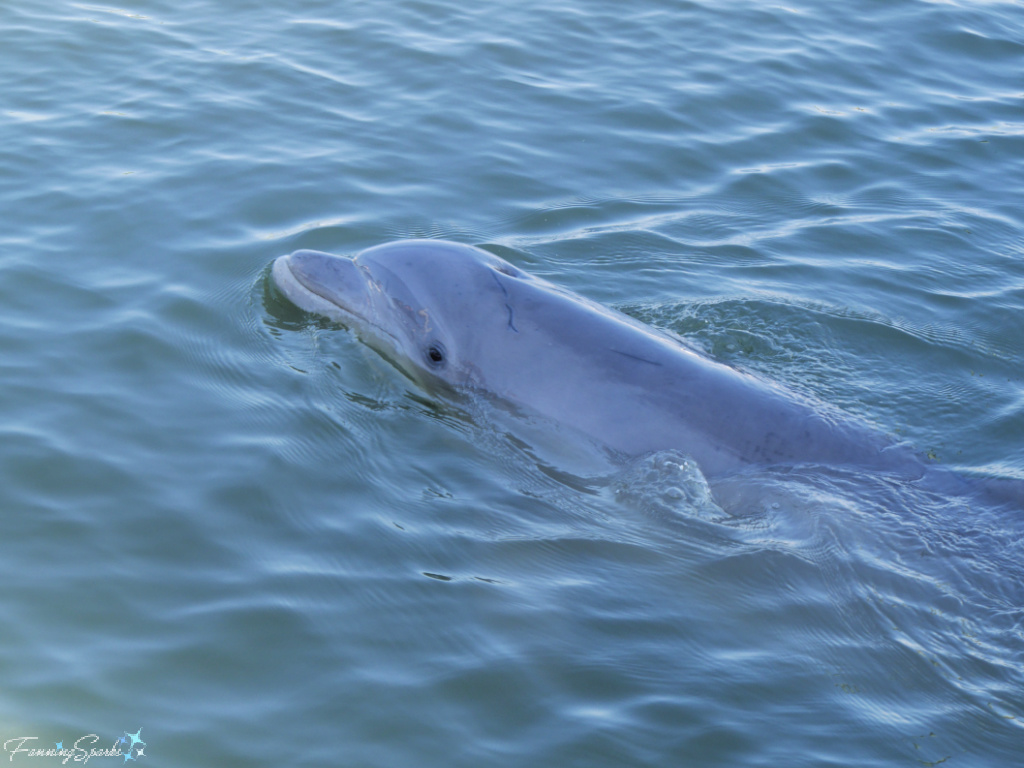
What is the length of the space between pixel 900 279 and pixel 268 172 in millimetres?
7277

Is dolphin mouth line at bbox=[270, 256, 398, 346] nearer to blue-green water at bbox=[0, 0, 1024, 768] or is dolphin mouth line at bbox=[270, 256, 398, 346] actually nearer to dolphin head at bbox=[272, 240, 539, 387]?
dolphin head at bbox=[272, 240, 539, 387]

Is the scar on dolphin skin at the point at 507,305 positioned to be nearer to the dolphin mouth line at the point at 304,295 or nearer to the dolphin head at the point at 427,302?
the dolphin head at the point at 427,302

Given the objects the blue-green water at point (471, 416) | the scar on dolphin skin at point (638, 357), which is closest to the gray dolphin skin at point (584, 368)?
the scar on dolphin skin at point (638, 357)

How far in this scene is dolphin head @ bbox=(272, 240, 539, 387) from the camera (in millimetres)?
9266

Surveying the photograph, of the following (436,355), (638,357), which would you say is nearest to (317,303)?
(436,355)

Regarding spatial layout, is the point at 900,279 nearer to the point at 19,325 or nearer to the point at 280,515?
the point at 280,515

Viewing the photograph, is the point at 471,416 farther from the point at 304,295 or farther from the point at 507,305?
the point at 304,295

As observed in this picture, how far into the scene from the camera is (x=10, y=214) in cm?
1216

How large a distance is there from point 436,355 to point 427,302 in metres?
0.44

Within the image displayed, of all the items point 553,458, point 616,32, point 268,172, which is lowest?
point 553,458

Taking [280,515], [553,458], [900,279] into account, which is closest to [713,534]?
[553,458]

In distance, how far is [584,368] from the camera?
28.9 feet

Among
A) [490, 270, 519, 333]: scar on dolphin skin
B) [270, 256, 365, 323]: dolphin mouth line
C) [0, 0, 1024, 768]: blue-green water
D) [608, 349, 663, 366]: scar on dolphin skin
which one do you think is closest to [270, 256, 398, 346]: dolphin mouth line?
[270, 256, 365, 323]: dolphin mouth line

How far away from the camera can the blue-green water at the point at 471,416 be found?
7051 mm
